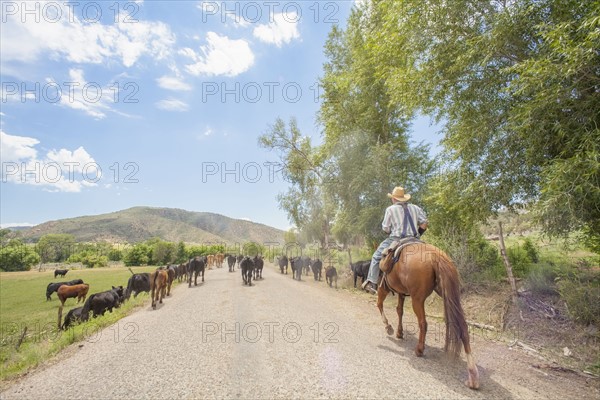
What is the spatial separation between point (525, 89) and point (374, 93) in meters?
11.9

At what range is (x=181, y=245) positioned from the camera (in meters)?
88.3

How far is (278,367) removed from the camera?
4914mm

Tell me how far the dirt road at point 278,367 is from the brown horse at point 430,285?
0.45m

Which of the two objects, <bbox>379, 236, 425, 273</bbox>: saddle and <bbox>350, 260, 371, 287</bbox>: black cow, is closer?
<bbox>379, 236, 425, 273</bbox>: saddle

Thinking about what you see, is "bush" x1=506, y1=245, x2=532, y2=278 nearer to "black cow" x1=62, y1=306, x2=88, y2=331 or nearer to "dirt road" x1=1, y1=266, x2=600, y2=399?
"dirt road" x1=1, y1=266, x2=600, y2=399

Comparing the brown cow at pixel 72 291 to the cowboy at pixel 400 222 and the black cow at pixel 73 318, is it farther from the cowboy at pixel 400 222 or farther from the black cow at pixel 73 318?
the cowboy at pixel 400 222

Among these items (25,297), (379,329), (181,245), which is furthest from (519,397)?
(181,245)

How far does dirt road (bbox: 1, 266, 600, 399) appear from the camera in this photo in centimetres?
416

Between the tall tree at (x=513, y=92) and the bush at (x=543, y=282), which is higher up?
the tall tree at (x=513, y=92)

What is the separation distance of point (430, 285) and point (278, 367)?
3321 millimetres

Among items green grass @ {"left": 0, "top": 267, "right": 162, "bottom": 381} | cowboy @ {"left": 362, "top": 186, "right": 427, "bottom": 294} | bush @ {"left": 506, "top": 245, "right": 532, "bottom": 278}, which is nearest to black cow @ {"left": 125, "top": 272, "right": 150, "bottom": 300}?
green grass @ {"left": 0, "top": 267, "right": 162, "bottom": 381}

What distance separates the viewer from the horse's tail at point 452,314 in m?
4.62

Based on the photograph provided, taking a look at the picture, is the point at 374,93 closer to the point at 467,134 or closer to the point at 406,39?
the point at 406,39

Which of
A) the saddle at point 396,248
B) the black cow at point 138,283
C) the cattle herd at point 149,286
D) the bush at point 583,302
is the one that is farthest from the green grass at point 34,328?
the bush at point 583,302
